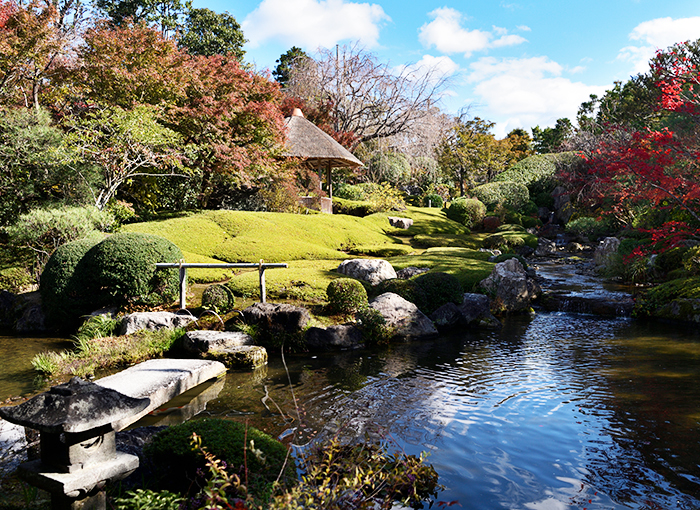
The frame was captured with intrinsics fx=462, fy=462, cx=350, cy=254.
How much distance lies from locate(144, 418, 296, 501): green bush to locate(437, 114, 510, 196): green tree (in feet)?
114

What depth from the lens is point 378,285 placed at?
449 inches

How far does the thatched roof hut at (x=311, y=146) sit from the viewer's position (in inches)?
887

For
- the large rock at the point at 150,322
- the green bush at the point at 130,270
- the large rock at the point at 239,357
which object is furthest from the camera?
the green bush at the point at 130,270

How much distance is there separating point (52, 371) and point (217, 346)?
8.24 ft

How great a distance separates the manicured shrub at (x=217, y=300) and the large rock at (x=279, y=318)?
0.85 m

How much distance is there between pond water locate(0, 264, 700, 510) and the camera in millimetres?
4156

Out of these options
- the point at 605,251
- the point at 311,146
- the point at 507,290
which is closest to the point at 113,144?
the point at 311,146

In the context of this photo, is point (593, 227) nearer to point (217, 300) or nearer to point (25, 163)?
point (217, 300)

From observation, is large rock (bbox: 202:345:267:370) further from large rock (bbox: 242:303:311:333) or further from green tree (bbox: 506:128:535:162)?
green tree (bbox: 506:128:535:162)

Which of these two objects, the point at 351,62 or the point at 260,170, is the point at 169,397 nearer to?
the point at 260,170

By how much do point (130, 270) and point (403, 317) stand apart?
19.3ft

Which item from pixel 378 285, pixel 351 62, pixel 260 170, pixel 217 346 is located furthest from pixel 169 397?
pixel 351 62

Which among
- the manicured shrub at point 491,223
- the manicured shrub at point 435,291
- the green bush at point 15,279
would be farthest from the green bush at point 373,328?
the manicured shrub at point 491,223

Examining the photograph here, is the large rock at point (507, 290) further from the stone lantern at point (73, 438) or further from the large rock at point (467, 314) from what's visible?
the stone lantern at point (73, 438)
